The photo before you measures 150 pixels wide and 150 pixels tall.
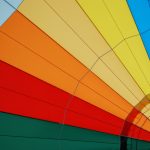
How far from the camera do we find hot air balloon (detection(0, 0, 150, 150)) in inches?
99.7

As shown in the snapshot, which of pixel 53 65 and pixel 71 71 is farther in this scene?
pixel 71 71

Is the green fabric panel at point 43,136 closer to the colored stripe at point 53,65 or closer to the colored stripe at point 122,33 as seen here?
the colored stripe at point 53,65

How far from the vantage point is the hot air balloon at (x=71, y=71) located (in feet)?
8.31

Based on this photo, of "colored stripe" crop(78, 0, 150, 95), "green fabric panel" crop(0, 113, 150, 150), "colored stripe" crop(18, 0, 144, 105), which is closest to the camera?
"green fabric panel" crop(0, 113, 150, 150)

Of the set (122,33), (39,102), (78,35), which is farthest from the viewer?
(122,33)

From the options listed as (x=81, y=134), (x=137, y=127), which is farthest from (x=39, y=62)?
(x=137, y=127)

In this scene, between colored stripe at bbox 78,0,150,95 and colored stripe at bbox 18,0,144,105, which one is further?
colored stripe at bbox 78,0,150,95

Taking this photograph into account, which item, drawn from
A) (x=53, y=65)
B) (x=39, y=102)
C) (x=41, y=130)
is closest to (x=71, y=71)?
(x=53, y=65)

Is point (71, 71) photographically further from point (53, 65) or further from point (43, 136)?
point (43, 136)

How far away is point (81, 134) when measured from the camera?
3.03m

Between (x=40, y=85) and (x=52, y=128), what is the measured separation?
391mm

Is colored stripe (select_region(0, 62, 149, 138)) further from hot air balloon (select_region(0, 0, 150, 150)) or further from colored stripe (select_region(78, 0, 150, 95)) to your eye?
colored stripe (select_region(78, 0, 150, 95))

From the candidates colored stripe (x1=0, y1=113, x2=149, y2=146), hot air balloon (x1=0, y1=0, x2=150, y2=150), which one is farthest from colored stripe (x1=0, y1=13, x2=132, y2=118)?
colored stripe (x1=0, y1=113, x2=149, y2=146)

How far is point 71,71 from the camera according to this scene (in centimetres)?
293
